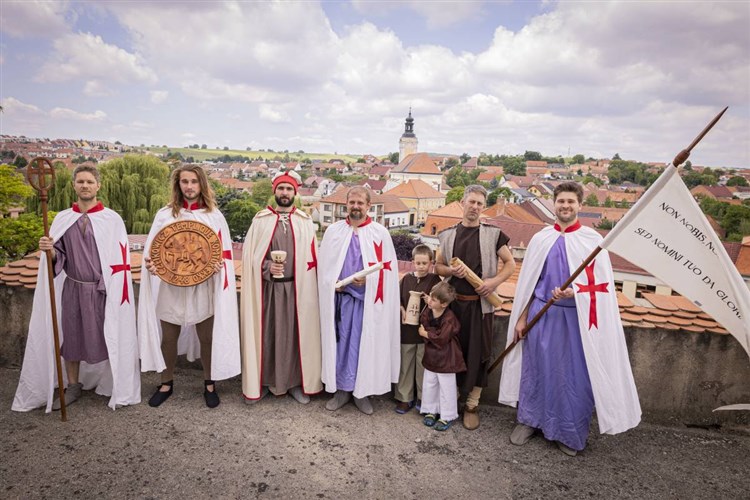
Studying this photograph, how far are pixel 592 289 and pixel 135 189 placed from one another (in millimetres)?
32826

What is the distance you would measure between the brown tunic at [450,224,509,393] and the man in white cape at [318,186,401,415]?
0.55 metres

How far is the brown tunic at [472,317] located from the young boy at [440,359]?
0.10m

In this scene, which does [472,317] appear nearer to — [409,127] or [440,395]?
[440,395]

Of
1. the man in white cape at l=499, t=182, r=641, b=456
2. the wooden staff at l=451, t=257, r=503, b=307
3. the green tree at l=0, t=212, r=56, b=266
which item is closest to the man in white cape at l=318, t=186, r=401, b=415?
the wooden staff at l=451, t=257, r=503, b=307

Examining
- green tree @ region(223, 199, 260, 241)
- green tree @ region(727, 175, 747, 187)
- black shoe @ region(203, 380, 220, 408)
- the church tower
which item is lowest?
green tree @ region(223, 199, 260, 241)

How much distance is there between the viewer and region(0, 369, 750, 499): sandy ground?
304 cm

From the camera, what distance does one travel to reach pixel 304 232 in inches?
164

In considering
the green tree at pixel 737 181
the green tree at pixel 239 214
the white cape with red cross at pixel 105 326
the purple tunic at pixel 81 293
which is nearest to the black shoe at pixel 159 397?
the white cape with red cross at pixel 105 326

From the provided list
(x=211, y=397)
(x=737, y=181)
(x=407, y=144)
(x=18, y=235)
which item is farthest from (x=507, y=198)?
(x=211, y=397)

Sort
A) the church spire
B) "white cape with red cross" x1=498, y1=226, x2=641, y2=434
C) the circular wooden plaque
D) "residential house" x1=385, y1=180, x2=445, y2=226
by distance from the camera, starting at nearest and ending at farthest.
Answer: "white cape with red cross" x1=498, y1=226, x2=641, y2=434 < the circular wooden plaque < "residential house" x1=385, y1=180, x2=445, y2=226 < the church spire

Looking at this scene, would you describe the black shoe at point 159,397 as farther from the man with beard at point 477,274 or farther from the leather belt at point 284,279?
the man with beard at point 477,274

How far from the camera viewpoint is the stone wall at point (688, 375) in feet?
12.7

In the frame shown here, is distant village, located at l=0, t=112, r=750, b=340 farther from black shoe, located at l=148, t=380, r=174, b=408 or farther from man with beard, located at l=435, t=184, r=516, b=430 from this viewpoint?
black shoe, located at l=148, t=380, r=174, b=408

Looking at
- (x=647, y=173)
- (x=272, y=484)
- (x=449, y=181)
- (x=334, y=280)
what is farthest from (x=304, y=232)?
(x=449, y=181)
